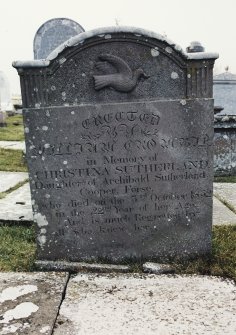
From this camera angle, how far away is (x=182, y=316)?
87.4 inches

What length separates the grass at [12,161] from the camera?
22.0ft

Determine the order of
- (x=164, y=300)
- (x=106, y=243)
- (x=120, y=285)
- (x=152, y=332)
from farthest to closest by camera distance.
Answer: (x=106, y=243) → (x=120, y=285) → (x=164, y=300) → (x=152, y=332)

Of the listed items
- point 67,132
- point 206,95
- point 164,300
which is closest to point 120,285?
point 164,300

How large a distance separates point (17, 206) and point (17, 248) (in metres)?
1.19

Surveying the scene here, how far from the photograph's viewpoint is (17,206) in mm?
4398

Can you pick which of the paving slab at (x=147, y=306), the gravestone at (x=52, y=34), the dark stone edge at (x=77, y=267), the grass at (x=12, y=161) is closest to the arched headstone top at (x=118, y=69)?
the dark stone edge at (x=77, y=267)

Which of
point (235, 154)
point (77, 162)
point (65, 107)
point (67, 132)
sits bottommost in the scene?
point (235, 154)

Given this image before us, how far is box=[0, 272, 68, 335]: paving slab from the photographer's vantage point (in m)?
2.12

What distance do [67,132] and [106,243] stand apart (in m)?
0.95

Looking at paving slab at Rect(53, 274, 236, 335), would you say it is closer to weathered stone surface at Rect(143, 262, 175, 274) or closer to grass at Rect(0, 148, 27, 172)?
weathered stone surface at Rect(143, 262, 175, 274)

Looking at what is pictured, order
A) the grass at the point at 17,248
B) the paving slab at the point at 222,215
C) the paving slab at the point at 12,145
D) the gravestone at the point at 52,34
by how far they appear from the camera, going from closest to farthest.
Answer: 1. the grass at the point at 17,248
2. the paving slab at the point at 222,215
3. the paving slab at the point at 12,145
4. the gravestone at the point at 52,34

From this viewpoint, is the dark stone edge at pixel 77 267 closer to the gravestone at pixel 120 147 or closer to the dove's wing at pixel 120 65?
the gravestone at pixel 120 147

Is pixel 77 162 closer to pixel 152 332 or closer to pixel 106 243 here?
pixel 106 243

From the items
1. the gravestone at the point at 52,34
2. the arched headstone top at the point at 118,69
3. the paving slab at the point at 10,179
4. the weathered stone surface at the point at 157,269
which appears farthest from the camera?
the gravestone at the point at 52,34
